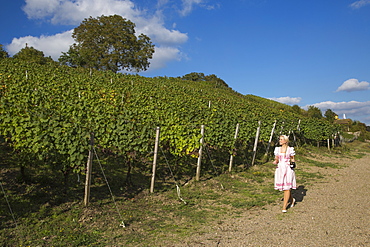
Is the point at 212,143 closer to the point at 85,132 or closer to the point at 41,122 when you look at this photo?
the point at 85,132

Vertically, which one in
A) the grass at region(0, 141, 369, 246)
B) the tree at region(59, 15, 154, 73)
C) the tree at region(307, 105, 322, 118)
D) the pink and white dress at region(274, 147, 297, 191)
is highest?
the tree at region(59, 15, 154, 73)

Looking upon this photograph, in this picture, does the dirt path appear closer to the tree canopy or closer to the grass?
Answer: the grass

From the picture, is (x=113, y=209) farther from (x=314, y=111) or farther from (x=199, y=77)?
(x=199, y=77)

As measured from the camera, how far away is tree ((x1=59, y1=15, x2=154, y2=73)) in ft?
127

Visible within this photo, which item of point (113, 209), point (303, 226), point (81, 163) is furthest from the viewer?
point (81, 163)

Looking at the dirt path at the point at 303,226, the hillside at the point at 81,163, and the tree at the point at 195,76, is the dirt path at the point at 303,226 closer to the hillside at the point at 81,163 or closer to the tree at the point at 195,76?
the hillside at the point at 81,163

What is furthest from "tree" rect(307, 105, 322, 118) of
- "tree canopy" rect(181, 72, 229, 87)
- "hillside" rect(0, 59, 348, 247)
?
"hillside" rect(0, 59, 348, 247)

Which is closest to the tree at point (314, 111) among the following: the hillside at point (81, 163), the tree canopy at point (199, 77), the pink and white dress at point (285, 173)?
the tree canopy at point (199, 77)

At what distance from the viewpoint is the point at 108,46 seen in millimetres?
40594

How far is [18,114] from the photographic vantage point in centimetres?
628

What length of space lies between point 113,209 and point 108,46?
38647 millimetres

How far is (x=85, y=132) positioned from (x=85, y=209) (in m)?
1.62

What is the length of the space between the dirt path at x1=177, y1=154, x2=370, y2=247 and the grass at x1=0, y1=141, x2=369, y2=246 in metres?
0.40

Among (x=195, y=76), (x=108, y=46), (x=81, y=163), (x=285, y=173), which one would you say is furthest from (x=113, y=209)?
(x=195, y=76)
